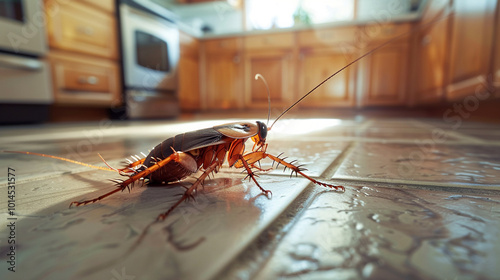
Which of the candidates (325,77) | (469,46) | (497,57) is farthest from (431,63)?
(497,57)

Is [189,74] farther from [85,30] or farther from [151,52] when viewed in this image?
[85,30]

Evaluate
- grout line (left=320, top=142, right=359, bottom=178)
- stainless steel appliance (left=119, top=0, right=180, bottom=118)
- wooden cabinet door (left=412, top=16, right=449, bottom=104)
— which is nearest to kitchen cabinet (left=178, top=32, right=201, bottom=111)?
stainless steel appliance (left=119, top=0, right=180, bottom=118)

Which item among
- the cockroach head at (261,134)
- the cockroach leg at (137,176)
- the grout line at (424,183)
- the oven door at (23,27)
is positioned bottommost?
the grout line at (424,183)

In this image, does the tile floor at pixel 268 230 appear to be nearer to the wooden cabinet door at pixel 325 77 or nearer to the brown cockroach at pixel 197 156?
the brown cockroach at pixel 197 156

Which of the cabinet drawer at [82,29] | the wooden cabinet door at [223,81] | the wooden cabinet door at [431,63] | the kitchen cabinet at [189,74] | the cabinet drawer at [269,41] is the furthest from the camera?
the wooden cabinet door at [223,81]

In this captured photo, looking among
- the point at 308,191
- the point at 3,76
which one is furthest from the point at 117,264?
the point at 3,76

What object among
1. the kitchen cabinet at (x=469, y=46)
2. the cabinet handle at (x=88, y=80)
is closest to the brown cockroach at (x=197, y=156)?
the kitchen cabinet at (x=469, y=46)
